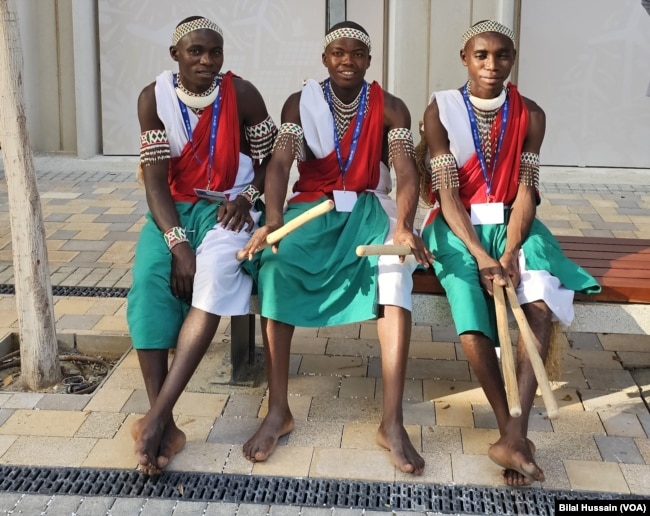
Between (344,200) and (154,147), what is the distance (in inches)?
33.1

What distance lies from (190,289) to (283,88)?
6095 mm

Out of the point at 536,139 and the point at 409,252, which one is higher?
the point at 536,139

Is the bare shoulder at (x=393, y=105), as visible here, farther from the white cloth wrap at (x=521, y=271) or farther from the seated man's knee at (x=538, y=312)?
the seated man's knee at (x=538, y=312)

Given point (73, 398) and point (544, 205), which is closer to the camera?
point (73, 398)

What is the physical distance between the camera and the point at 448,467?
3322 millimetres

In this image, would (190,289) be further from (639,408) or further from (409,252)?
(639,408)

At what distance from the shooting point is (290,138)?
3.83 meters

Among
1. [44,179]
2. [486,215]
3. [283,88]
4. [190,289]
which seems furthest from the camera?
[283,88]

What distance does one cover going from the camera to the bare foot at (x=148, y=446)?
3172mm

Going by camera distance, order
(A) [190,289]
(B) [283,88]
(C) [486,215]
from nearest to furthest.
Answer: (A) [190,289]
(C) [486,215]
(B) [283,88]

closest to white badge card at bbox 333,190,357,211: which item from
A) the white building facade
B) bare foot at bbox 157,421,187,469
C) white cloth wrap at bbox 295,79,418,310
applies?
white cloth wrap at bbox 295,79,418,310

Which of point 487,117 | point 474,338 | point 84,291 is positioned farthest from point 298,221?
point 84,291

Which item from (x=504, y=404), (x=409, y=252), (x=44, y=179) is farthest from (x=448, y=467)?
(x=44, y=179)

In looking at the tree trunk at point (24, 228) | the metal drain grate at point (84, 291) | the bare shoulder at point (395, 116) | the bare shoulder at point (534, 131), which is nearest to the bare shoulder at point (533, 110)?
the bare shoulder at point (534, 131)
